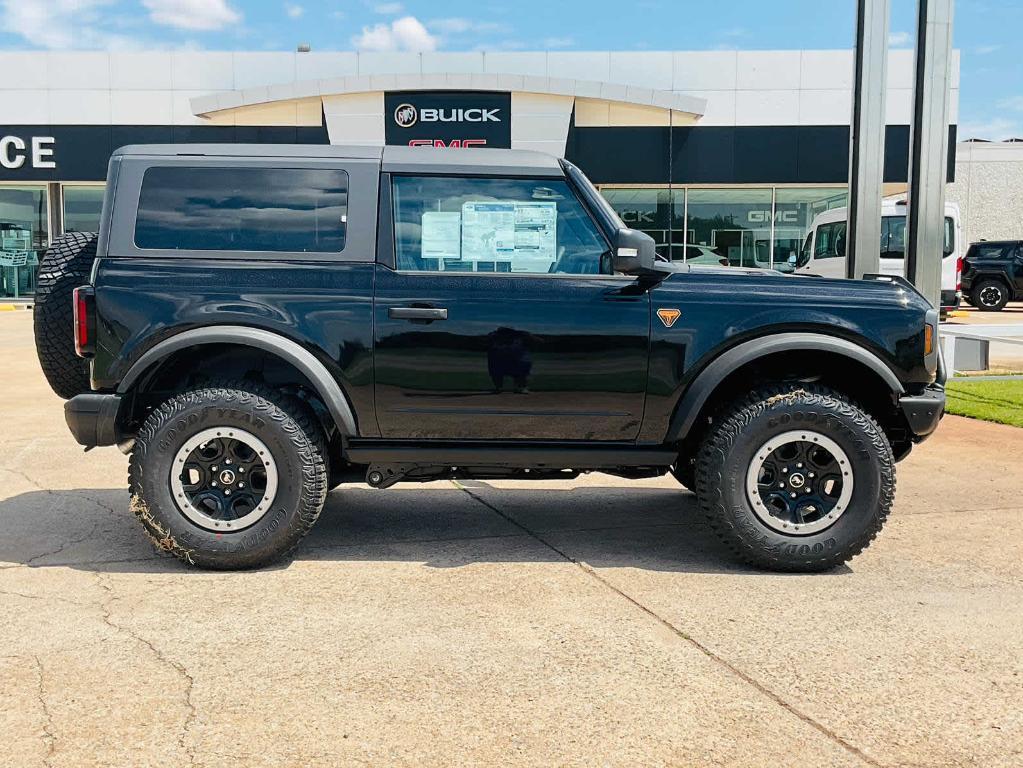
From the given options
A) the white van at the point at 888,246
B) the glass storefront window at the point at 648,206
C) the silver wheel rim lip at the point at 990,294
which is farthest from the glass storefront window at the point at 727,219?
the silver wheel rim lip at the point at 990,294

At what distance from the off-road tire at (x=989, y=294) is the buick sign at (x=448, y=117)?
13.1 m

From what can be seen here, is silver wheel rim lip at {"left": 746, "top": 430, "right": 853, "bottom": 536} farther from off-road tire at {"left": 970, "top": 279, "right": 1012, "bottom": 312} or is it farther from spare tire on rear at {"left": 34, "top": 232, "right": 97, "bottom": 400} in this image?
off-road tire at {"left": 970, "top": 279, "right": 1012, "bottom": 312}

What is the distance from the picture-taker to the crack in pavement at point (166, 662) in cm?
294

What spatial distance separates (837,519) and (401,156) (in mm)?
2672

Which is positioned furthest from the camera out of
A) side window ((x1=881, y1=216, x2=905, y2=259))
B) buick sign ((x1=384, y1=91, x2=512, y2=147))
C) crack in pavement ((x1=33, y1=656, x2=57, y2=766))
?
buick sign ((x1=384, y1=91, x2=512, y2=147))

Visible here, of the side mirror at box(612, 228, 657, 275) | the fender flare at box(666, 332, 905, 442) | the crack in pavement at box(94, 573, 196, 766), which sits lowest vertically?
the crack in pavement at box(94, 573, 196, 766)

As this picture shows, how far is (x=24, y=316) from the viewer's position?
2442 centimetres

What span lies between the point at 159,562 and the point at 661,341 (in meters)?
2.62

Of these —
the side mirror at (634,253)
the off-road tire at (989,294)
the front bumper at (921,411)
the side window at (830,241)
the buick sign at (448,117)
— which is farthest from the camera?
the off-road tire at (989,294)

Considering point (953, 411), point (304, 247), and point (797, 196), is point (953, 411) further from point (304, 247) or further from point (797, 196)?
point (797, 196)

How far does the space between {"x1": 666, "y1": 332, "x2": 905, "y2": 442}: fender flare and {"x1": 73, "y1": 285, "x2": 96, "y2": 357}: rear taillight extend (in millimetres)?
2717

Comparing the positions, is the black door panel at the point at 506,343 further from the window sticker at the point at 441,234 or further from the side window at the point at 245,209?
the side window at the point at 245,209

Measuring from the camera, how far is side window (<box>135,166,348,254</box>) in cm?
476

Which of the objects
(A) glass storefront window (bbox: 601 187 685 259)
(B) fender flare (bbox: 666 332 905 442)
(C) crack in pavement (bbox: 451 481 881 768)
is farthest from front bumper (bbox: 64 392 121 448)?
(A) glass storefront window (bbox: 601 187 685 259)
